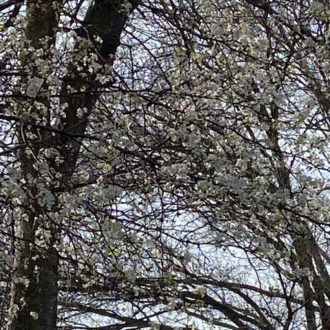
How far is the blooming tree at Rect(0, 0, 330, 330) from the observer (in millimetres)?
3326

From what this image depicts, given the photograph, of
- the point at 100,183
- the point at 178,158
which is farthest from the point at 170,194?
the point at 100,183

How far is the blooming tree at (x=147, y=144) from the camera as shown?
10.9 feet

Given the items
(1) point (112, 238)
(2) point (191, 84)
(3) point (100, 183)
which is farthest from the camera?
(2) point (191, 84)

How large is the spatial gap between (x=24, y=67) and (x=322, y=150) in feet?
6.95

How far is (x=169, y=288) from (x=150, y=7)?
5.55 ft

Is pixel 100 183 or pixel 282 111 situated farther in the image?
pixel 282 111

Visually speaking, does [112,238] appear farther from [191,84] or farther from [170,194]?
[191,84]

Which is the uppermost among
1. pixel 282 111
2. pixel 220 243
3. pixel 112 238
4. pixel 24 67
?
pixel 282 111

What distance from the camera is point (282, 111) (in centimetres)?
472

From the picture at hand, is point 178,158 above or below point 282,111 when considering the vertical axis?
below

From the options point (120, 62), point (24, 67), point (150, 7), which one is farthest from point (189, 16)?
point (24, 67)

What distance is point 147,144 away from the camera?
3.61 meters

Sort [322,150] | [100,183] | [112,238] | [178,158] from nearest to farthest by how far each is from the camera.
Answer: [112,238] < [100,183] < [178,158] < [322,150]

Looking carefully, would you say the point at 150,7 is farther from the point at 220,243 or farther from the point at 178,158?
the point at 220,243
